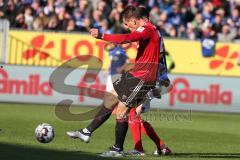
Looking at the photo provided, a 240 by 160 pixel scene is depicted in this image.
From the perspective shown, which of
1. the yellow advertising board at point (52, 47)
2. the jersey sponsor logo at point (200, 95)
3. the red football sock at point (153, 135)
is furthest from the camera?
the yellow advertising board at point (52, 47)

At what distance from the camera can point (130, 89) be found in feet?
38.9

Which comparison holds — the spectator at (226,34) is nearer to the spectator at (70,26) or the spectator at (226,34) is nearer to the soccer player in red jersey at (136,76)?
the spectator at (70,26)

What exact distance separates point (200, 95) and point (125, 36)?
12015 millimetres

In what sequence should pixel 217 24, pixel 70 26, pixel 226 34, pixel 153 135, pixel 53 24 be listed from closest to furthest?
1. pixel 153 135
2. pixel 53 24
3. pixel 70 26
4. pixel 226 34
5. pixel 217 24

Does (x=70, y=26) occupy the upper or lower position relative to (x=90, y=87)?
upper

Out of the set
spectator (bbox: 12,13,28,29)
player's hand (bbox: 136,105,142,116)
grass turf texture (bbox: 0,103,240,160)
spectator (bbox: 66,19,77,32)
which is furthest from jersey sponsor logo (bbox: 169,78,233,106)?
player's hand (bbox: 136,105,142,116)

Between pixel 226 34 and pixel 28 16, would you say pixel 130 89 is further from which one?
pixel 226 34

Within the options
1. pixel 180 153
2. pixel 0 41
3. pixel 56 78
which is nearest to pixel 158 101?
pixel 56 78

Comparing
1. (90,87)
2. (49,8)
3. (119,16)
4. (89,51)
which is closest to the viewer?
(90,87)

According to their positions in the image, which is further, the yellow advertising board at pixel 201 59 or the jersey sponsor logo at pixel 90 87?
the yellow advertising board at pixel 201 59

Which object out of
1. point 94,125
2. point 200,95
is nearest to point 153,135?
point 94,125

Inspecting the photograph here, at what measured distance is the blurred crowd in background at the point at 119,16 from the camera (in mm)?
24906

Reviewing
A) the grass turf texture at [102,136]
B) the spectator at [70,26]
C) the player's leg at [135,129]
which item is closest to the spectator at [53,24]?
the spectator at [70,26]

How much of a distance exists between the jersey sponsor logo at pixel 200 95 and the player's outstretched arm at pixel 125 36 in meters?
11.4
